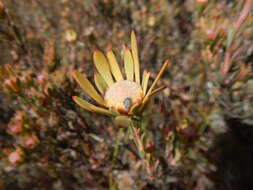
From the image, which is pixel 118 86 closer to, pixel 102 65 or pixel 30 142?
pixel 102 65

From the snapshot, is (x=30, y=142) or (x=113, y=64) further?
(x=30, y=142)

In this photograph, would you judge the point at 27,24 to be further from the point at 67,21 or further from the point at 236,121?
the point at 236,121

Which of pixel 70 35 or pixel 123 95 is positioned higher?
pixel 70 35

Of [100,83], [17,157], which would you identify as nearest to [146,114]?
[100,83]

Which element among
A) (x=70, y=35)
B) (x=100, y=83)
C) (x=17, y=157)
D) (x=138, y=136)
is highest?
(x=70, y=35)

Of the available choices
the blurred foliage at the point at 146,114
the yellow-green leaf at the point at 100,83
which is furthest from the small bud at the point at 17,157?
the yellow-green leaf at the point at 100,83

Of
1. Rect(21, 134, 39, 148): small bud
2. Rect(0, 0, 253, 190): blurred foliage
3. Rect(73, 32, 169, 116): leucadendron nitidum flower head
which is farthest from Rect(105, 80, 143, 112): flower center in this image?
Rect(21, 134, 39, 148): small bud

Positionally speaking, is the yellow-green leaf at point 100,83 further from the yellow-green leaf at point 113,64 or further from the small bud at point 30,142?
the small bud at point 30,142
